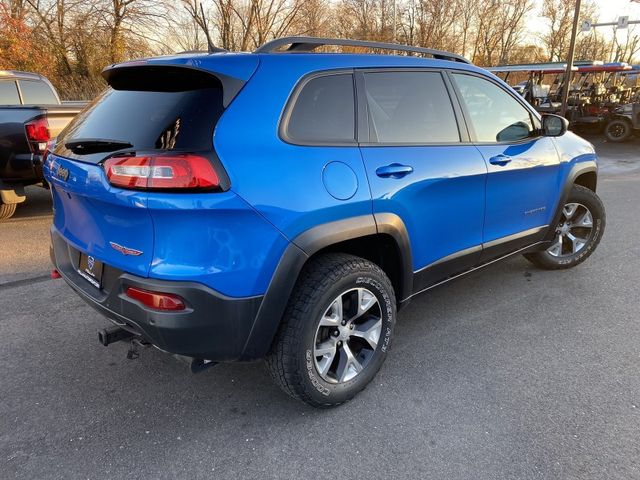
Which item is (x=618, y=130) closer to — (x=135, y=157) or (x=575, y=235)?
(x=575, y=235)

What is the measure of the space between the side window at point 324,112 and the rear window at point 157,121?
0.39 metres

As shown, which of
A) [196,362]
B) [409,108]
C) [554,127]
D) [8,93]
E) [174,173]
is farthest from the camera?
[8,93]

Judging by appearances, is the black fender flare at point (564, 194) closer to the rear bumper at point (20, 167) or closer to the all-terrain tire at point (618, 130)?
the rear bumper at point (20, 167)

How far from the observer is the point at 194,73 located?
216 centimetres

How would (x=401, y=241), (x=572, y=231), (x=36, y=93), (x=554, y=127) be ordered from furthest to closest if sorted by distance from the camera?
(x=36, y=93)
(x=572, y=231)
(x=554, y=127)
(x=401, y=241)

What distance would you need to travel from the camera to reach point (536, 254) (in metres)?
4.40

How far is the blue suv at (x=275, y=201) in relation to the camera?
198 centimetres

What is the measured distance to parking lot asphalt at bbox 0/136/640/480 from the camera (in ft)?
7.16

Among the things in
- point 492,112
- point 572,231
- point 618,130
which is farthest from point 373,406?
point 618,130

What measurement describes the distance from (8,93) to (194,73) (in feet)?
22.4

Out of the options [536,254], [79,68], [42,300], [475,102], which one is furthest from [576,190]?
[79,68]

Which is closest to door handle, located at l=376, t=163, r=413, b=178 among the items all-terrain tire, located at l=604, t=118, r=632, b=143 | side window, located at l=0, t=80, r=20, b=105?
side window, located at l=0, t=80, r=20, b=105

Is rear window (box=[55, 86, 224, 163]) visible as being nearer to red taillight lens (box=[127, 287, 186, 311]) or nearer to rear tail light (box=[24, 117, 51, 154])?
red taillight lens (box=[127, 287, 186, 311])

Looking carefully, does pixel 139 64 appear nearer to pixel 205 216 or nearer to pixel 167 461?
pixel 205 216
